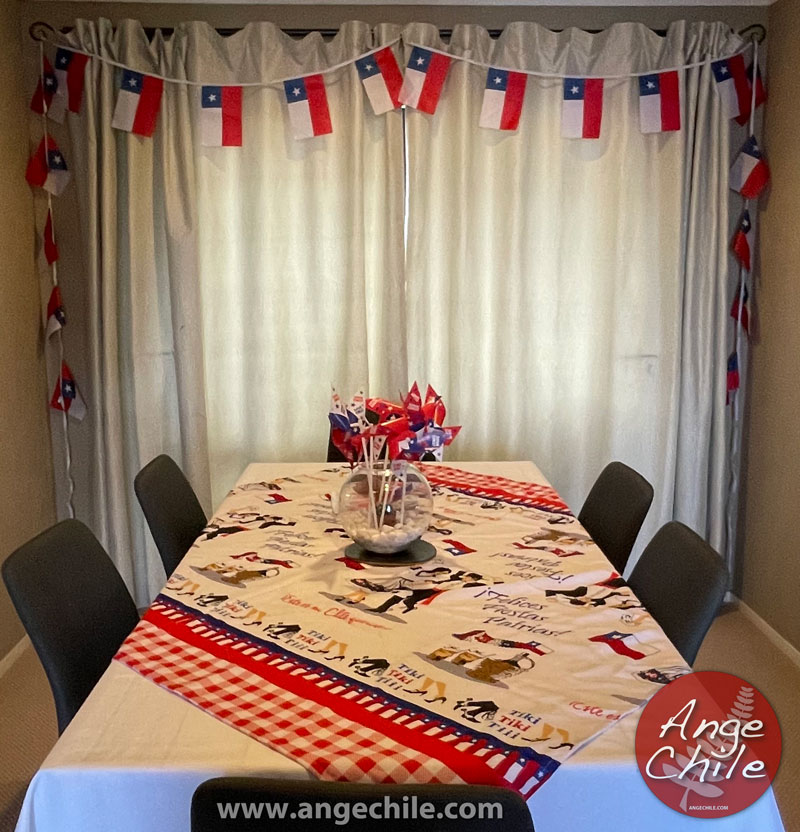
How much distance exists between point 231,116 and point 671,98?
5.71 feet

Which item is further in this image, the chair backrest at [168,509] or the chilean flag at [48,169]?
the chilean flag at [48,169]

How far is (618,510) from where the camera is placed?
2441mm

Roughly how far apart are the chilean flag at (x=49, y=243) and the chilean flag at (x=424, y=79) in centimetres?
150

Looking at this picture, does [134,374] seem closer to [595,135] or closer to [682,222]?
[595,135]

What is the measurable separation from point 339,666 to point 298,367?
225 centimetres

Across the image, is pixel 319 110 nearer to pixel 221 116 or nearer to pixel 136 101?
pixel 221 116

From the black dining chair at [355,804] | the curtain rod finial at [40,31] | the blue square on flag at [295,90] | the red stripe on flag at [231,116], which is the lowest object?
the black dining chair at [355,804]

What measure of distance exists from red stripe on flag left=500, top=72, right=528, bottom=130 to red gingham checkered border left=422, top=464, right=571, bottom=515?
4.83 ft

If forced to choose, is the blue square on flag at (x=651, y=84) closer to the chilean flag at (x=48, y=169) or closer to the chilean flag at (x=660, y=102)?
the chilean flag at (x=660, y=102)

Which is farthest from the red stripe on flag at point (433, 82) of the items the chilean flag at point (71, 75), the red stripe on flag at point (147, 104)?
the chilean flag at point (71, 75)

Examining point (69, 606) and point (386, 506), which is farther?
point (386, 506)

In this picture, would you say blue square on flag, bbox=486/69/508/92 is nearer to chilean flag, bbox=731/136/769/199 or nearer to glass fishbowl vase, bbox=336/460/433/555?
chilean flag, bbox=731/136/769/199

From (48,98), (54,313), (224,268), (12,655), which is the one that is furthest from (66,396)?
(48,98)

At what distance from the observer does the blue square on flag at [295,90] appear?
11.1 ft
